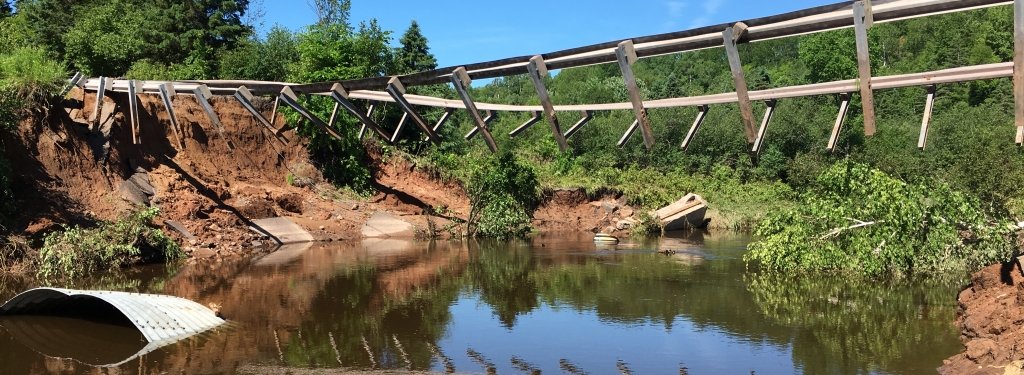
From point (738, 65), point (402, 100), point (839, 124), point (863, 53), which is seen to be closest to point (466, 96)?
point (402, 100)

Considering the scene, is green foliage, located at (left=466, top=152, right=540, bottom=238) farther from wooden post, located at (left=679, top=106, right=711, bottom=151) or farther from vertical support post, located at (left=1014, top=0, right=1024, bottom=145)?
vertical support post, located at (left=1014, top=0, right=1024, bottom=145)

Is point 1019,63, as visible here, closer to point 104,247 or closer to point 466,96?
point 466,96

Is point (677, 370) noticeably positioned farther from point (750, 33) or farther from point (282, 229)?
point (282, 229)

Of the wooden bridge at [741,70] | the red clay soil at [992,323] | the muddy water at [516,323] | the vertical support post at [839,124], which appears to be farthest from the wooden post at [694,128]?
the red clay soil at [992,323]

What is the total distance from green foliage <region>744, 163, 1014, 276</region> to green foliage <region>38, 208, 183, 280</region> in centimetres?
1214

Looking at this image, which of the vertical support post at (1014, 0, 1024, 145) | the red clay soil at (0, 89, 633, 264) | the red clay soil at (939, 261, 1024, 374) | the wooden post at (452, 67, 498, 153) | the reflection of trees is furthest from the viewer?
the red clay soil at (0, 89, 633, 264)

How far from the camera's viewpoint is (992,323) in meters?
9.40

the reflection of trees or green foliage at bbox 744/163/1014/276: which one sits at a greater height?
green foliage at bbox 744/163/1014/276

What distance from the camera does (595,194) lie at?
30141mm

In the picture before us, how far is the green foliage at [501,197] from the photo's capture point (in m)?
23.6

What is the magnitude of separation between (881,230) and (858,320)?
252cm

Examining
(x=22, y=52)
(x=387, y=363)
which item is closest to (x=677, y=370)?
(x=387, y=363)

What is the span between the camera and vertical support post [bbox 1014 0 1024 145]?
643 cm

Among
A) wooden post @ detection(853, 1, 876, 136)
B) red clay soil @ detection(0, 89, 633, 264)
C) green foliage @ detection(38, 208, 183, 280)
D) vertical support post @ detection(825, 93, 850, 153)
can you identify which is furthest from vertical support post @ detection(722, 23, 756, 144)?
green foliage @ detection(38, 208, 183, 280)
